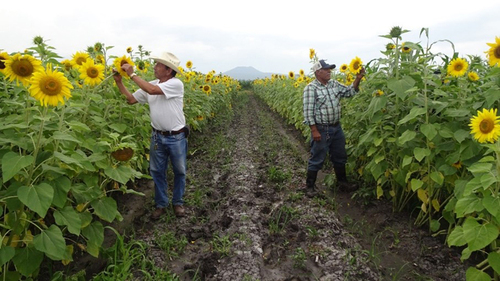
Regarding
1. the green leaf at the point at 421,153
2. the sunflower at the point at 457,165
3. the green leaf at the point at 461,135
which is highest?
the green leaf at the point at 461,135

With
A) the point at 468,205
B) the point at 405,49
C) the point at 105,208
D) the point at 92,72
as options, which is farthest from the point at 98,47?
the point at 468,205

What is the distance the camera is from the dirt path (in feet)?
10.0

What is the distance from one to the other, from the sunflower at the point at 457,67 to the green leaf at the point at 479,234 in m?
1.55

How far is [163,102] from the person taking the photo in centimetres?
368

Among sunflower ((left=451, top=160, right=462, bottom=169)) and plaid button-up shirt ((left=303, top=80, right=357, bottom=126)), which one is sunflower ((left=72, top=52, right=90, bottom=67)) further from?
sunflower ((left=451, top=160, right=462, bottom=169))

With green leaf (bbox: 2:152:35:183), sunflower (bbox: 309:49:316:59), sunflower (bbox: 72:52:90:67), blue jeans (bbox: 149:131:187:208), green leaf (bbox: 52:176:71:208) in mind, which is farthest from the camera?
sunflower (bbox: 309:49:316:59)

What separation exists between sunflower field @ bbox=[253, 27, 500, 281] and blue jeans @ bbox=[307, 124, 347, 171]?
277 millimetres

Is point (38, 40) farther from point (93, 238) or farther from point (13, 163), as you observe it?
point (93, 238)

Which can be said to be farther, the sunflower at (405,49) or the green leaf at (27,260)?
the sunflower at (405,49)

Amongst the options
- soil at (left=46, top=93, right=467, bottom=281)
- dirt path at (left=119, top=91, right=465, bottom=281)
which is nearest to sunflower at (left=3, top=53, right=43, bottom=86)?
soil at (left=46, top=93, right=467, bottom=281)

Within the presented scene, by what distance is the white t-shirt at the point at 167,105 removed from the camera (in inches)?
144

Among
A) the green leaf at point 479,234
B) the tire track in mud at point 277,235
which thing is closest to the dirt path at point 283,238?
the tire track in mud at point 277,235

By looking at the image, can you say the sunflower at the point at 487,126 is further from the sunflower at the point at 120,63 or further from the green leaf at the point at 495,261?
the sunflower at the point at 120,63

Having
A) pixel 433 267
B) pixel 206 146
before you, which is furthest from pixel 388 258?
pixel 206 146
